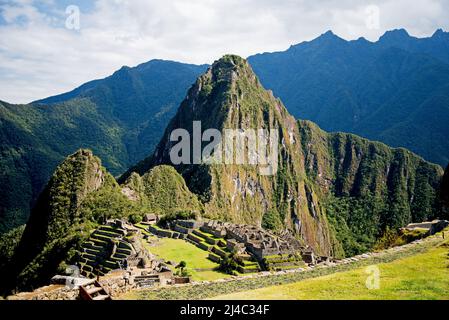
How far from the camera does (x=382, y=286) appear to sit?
17.7m

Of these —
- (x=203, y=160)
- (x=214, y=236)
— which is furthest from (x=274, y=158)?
(x=214, y=236)

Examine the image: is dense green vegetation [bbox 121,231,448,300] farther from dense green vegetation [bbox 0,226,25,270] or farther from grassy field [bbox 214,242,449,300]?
dense green vegetation [bbox 0,226,25,270]

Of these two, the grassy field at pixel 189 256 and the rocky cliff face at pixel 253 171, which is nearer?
the grassy field at pixel 189 256

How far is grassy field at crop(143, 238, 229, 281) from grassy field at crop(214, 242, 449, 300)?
26335mm

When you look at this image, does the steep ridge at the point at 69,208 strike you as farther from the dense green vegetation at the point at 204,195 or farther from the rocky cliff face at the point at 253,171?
the rocky cliff face at the point at 253,171

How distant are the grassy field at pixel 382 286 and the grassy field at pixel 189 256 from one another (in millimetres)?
26335

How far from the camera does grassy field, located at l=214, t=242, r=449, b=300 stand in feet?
53.8

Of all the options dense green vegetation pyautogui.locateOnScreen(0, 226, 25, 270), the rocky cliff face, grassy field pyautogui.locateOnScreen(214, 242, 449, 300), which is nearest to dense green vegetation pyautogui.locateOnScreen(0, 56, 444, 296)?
the rocky cliff face

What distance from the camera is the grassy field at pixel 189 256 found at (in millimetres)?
47250

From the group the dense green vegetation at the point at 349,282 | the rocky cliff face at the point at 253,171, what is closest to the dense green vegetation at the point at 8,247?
the rocky cliff face at the point at 253,171

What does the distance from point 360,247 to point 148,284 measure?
6231 inches

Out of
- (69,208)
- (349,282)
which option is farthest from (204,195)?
(349,282)

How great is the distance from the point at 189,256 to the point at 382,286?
1476 inches
